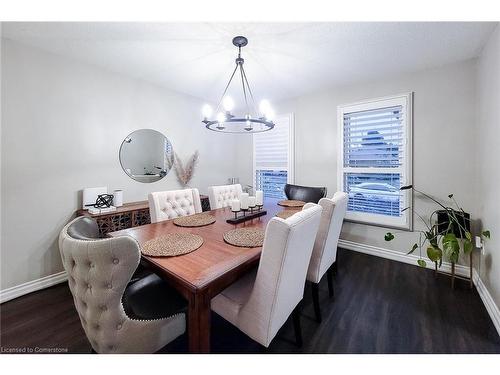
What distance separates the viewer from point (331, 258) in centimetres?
193

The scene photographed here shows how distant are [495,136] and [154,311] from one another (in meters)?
2.91

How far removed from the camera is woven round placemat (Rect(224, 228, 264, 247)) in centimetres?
143

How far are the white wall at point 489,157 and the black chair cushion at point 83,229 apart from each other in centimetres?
292

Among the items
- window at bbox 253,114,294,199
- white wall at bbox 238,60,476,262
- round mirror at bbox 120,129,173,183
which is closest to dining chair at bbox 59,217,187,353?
round mirror at bbox 120,129,173,183

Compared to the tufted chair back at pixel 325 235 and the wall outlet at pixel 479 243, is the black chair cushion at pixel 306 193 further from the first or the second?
the wall outlet at pixel 479 243

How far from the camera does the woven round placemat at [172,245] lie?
128cm

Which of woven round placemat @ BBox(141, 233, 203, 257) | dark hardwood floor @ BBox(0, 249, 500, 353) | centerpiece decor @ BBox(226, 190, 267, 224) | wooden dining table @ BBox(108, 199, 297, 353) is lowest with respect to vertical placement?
dark hardwood floor @ BBox(0, 249, 500, 353)

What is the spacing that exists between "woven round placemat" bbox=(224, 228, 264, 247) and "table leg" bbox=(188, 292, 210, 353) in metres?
0.47

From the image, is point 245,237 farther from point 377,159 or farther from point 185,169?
point 377,159

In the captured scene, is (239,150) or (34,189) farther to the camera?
(239,150)

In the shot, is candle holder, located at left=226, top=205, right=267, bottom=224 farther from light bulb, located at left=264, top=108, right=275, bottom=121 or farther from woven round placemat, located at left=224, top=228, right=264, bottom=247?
light bulb, located at left=264, top=108, right=275, bottom=121

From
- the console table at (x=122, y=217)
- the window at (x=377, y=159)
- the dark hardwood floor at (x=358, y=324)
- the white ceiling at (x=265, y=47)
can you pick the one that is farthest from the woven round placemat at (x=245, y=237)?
the window at (x=377, y=159)
